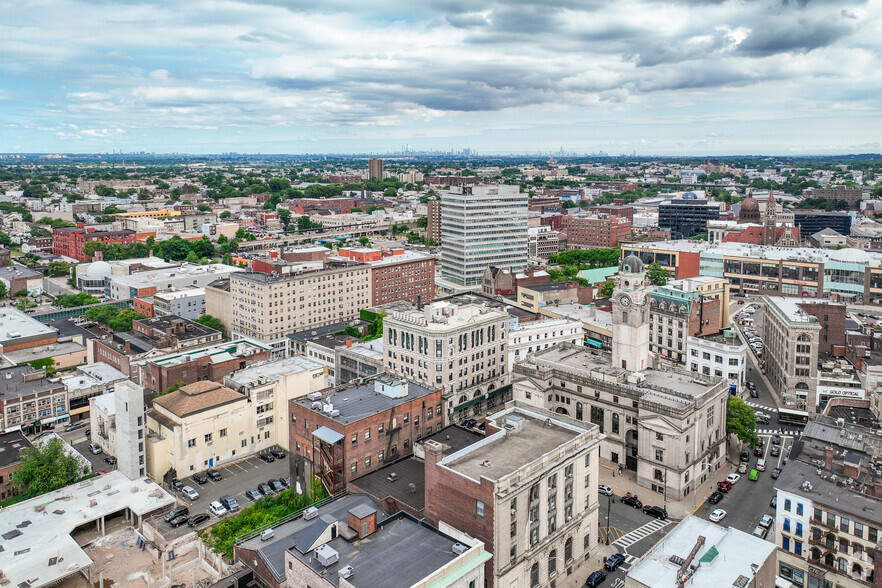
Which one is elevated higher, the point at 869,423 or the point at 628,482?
the point at 869,423

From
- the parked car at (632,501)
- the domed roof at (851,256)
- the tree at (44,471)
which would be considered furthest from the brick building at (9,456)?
the domed roof at (851,256)

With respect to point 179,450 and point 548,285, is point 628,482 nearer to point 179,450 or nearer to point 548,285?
point 179,450

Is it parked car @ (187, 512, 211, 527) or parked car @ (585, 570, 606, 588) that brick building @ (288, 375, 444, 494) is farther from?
parked car @ (585, 570, 606, 588)

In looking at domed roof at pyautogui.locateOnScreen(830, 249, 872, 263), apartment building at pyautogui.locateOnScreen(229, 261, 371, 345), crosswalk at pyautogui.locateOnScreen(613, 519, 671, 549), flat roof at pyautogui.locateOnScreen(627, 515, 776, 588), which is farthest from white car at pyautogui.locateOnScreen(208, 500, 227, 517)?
domed roof at pyautogui.locateOnScreen(830, 249, 872, 263)

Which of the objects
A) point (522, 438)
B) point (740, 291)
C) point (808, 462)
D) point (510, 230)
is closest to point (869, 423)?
point (808, 462)

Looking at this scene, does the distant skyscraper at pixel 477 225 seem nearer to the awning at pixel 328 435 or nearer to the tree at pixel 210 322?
the tree at pixel 210 322
